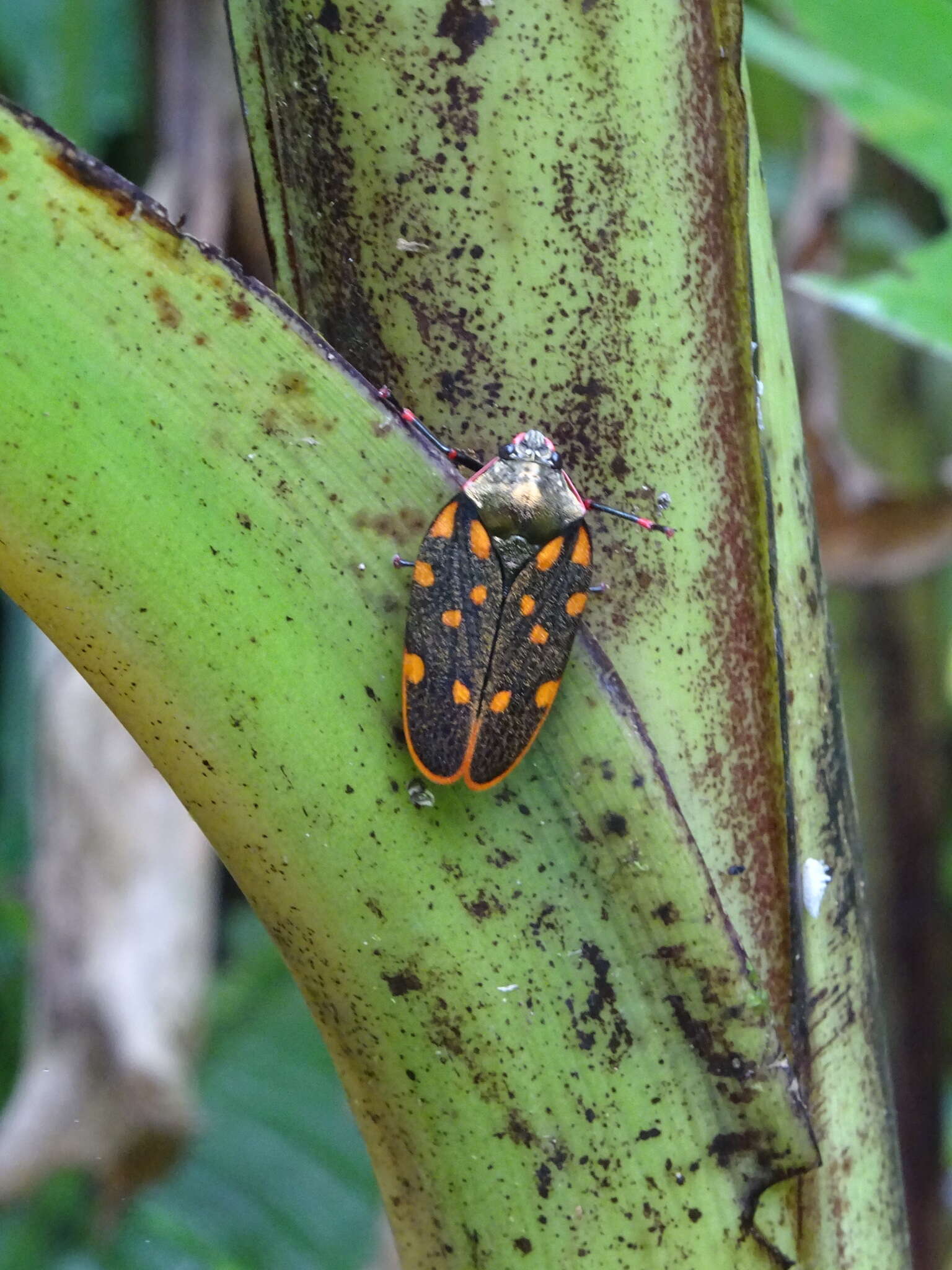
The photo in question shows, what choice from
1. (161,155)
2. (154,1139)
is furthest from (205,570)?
(161,155)

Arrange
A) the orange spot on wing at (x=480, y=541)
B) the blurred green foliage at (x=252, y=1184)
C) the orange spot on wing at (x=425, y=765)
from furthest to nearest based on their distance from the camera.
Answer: the blurred green foliage at (x=252, y=1184), the orange spot on wing at (x=480, y=541), the orange spot on wing at (x=425, y=765)

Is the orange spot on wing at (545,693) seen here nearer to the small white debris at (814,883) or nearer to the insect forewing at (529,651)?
the insect forewing at (529,651)

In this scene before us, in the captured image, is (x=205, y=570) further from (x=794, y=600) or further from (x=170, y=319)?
(x=794, y=600)

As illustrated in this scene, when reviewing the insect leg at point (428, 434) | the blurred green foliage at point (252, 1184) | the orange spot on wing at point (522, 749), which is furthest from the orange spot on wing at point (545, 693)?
the blurred green foliage at point (252, 1184)

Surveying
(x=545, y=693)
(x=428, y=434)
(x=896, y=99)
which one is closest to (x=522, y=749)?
(x=545, y=693)

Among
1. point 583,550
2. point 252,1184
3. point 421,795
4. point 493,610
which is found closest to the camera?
point 421,795

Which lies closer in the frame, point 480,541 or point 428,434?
point 428,434

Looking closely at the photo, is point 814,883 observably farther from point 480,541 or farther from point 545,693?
point 480,541
